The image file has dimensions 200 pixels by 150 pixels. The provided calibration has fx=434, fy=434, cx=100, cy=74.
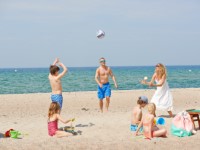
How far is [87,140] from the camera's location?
349 inches

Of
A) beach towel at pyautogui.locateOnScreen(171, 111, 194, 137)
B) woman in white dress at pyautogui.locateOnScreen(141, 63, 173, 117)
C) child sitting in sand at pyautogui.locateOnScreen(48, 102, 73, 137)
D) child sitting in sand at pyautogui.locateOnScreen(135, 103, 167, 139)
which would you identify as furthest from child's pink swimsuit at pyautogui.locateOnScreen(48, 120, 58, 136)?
woman in white dress at pyautogui.locateOnScreen(141, 63, 173, 117)

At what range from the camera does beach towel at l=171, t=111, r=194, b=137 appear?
9508mm

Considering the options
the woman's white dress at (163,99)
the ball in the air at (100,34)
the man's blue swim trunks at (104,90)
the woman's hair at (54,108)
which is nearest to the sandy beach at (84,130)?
the woman's white dress at (163,99)

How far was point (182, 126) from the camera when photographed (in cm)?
952

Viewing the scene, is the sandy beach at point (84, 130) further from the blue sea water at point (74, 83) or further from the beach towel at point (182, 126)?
the blue sea water at point (74, 83)

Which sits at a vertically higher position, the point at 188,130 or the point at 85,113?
the point at 85,113

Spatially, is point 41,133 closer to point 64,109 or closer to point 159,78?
point 159,78

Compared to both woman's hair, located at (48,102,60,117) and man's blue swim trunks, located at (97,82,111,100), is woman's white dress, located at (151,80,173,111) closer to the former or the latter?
man's blue swim trunks, located at (97,82,111,100)

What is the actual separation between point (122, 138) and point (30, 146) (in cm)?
199

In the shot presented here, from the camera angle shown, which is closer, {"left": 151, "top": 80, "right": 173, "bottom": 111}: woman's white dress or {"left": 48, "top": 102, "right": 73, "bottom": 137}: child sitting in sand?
{"left": 48, "top": 102, "right": 73, "bottom": 137}: child sitting in sand

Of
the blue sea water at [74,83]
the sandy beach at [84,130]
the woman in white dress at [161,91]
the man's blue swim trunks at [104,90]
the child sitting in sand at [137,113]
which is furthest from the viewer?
the blue sea water at [74,83]

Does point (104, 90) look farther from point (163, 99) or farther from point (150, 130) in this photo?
point (150, 130)

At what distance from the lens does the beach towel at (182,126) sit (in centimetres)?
951

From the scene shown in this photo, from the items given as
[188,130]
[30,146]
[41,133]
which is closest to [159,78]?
[188,130]
